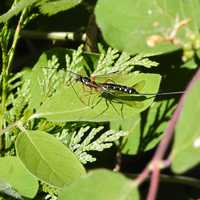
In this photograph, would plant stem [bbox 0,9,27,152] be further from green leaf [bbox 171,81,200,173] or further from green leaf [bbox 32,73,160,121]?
green leaf [bbox 171,81,200,173]

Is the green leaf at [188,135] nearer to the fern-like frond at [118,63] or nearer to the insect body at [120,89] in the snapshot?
the insect body at [120,89]

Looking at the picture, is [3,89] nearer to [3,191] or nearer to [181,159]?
[3,191]

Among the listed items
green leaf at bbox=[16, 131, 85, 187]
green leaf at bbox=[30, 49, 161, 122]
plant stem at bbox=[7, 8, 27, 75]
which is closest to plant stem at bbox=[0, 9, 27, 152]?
plant stem at bbox=[7, 8, 27, 75]

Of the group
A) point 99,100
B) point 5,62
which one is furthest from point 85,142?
point 5,62

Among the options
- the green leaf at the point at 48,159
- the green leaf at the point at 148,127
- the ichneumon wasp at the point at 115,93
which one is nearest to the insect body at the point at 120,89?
the ichneumon wasp at the point at 115,93

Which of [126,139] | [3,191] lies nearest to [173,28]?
[3,191]

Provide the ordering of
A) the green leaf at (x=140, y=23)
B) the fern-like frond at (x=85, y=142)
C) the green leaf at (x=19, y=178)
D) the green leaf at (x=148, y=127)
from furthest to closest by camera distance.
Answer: the green leaf at (x=148, y=127), the fern-like frond at (x=85, y=142), the green leaf at (x=19, y=178), the green leaf at (x=140, y=23)
